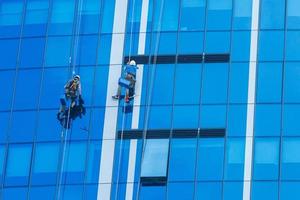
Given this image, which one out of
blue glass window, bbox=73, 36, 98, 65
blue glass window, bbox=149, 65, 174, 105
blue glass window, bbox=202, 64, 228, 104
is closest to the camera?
blue glass window, bbox=202, 64, 228, 104

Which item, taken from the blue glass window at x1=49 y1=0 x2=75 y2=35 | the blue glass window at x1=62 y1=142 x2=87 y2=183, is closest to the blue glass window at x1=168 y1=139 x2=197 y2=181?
the blue glass window at x1=62 y1=142 x2=87 y2=183

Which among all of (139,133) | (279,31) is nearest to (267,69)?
(279,31)

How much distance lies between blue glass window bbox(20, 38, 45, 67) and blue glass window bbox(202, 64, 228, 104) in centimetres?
861

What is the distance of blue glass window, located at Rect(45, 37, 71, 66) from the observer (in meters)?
75.1

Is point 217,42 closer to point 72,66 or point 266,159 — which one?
point 266,159

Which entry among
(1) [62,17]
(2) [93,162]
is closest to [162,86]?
(2) [93,162]

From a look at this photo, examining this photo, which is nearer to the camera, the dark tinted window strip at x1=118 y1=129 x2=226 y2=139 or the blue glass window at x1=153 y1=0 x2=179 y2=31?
the dark tinted window strip at x1=118 y1=129 x2=226 y2=139

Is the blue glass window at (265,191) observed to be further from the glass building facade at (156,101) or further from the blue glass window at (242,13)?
the blue glass window at (242,13)

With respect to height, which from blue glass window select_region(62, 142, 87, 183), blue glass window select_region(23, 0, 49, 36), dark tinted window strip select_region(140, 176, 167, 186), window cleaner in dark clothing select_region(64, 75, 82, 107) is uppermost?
blue glass window select_region(23, 0, 49, 36)

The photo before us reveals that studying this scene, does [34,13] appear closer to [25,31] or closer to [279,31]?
[25,31]

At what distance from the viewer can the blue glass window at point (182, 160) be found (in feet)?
235

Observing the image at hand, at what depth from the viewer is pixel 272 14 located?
7444 centimetres

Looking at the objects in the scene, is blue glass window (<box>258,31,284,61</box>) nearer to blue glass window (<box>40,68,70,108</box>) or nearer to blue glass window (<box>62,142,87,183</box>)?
blue glass window (<box>40,68,70,108</box>)

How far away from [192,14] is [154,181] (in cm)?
909
